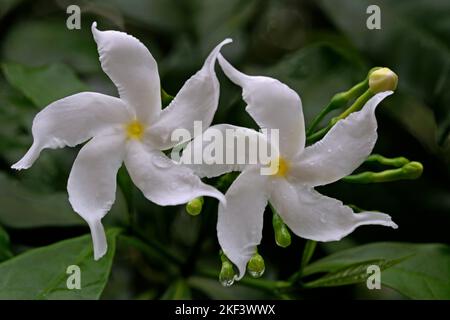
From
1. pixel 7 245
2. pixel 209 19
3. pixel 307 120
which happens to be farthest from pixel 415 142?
pixel 7 245

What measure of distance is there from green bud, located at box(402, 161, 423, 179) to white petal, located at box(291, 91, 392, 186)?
0.07m

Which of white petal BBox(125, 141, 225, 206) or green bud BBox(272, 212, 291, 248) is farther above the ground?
white petal BBox(125, 141, 225, 206)

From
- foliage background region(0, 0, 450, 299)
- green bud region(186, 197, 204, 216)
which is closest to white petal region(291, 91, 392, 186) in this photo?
green bud region(186, 197, 204, 216)

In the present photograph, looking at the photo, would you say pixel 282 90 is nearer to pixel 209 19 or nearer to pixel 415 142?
pixel 415 142

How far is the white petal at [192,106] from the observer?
2.23 ft

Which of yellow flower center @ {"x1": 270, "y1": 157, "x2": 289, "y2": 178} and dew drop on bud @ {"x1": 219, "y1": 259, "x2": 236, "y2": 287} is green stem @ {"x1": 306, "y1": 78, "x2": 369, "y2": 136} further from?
dew drop on bud @ {"x1": 219, "y1": 259, "x2": 236, "y2": 287}

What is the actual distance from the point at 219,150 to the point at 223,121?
39cm

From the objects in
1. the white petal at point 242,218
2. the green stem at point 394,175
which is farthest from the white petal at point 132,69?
the green stem at point 394,175

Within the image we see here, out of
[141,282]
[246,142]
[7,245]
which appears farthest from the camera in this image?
[141,282]

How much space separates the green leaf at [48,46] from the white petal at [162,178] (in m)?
0.57

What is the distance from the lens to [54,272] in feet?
2.72

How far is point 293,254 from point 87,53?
0.53 meters

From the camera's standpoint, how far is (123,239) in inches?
36.4

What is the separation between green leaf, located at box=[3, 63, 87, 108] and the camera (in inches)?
39.8
